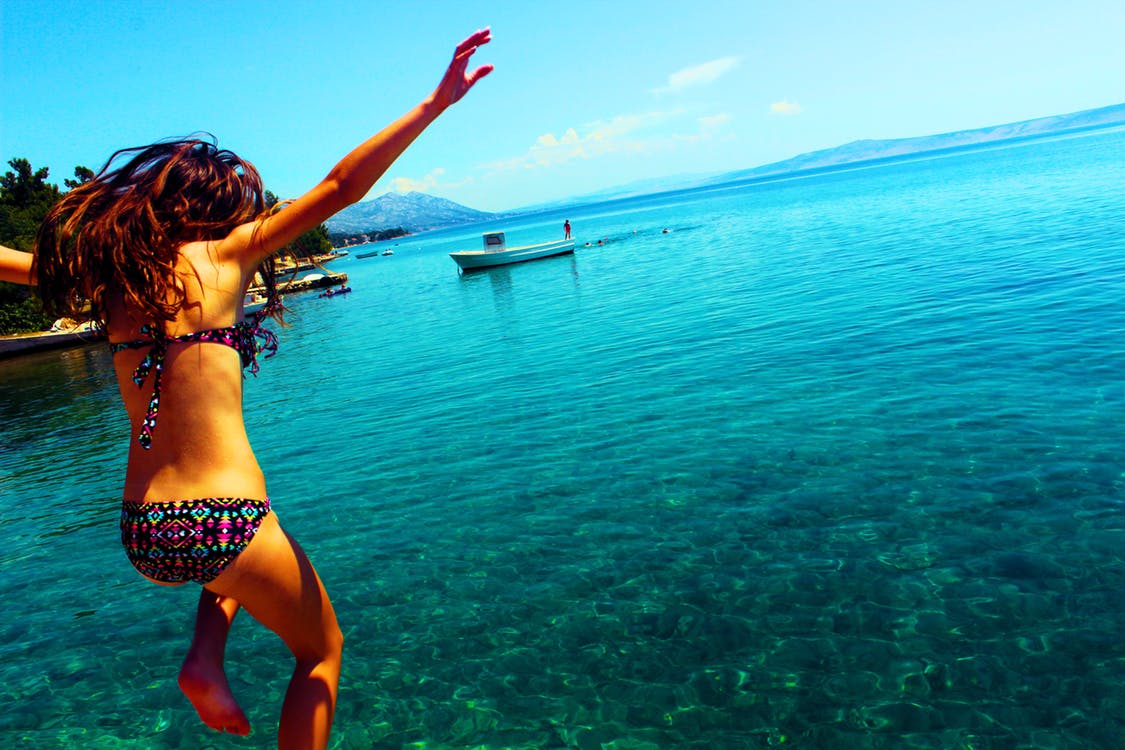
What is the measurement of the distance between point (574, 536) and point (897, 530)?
3.35 m

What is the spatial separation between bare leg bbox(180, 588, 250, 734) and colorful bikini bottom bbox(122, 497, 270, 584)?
19 cm

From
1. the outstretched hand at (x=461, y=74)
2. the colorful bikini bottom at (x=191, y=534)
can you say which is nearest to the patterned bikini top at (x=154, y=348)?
the colorful bikini bottom at (x=191, y=534)

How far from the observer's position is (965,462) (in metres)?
8.77

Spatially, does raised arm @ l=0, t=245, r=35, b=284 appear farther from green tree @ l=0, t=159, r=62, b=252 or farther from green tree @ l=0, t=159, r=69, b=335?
green tree @ l=0, t=159, r=62, b=252

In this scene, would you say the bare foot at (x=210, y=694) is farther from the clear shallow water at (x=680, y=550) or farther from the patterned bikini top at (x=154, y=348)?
the clear shallow water at (x=680, y=550)

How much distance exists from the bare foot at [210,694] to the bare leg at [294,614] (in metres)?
0.19

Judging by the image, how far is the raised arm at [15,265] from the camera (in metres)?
2.79

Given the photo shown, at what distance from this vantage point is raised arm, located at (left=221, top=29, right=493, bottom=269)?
2.48 m

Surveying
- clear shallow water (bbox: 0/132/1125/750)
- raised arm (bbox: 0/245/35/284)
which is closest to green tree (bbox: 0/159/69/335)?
clear shallow water (bbox: 0/132/1125/750)

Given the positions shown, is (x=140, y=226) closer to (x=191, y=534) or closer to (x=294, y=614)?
(x=191, y=534)

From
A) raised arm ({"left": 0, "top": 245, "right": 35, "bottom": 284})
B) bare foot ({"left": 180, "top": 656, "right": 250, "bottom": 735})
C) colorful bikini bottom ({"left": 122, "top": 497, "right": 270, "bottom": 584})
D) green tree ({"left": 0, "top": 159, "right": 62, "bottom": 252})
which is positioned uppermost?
green tree ({"left": 0, "top": 159, "right": 62, "bottom": 252})

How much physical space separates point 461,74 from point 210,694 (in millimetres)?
2395

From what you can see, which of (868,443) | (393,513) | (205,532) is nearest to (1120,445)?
(868,443)

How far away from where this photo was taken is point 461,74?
9.04 feet
